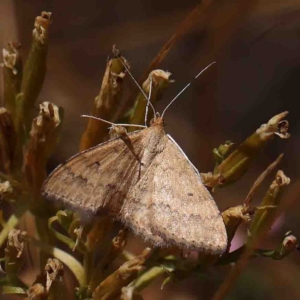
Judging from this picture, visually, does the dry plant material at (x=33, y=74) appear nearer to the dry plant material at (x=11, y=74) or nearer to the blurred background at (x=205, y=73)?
the dry plant material at (x=11, y=74)

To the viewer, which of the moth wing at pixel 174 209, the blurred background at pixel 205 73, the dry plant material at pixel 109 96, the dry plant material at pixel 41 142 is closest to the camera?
the moth wing at pixel 174 209

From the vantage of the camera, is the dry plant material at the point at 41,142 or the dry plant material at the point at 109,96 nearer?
the dry plant material at the point at 41,142

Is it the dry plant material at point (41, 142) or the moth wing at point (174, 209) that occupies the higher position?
the dry plant material at point (41, 142)

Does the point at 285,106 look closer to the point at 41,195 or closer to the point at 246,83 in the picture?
the point at 246,83

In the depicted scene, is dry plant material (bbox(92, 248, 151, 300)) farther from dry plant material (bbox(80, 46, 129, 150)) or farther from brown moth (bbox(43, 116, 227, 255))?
dry plant material (bbox(80, 46, 129, 150))

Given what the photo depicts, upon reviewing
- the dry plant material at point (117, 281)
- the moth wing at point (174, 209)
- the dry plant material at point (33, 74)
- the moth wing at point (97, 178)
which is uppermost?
the dry plant material at point (33, 74)

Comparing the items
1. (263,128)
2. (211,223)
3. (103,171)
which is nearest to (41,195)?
(103,171)

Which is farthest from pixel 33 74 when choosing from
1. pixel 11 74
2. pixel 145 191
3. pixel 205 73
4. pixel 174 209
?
pixel 205 73

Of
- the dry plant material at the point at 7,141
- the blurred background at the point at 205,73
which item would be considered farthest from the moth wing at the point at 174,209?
the blurred background at the point at 205,73
